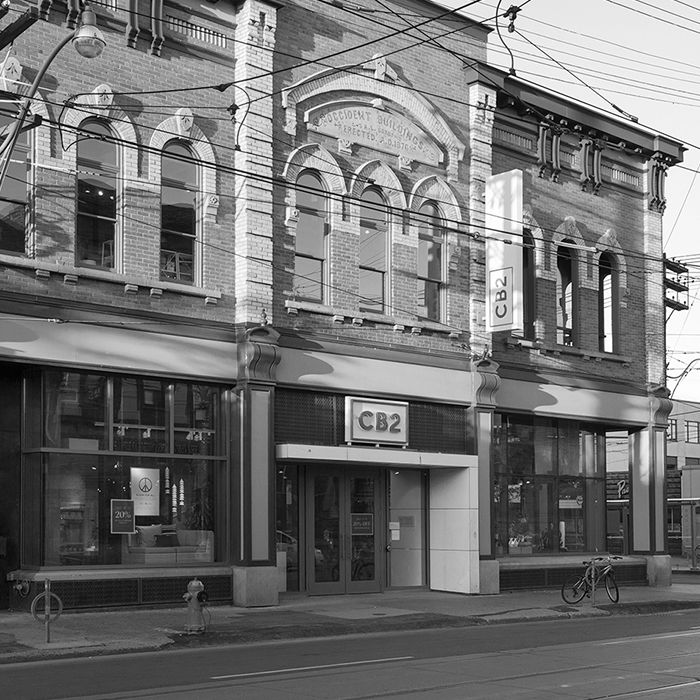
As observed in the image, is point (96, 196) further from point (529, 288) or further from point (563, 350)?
point (563, 350)

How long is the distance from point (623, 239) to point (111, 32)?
49.7ft

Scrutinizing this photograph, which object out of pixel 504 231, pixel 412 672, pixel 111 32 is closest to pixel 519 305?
pixel 504 231

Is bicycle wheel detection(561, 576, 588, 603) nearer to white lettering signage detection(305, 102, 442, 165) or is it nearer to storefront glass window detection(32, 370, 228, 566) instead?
storefront glass window detection(32, 370, 228, 566)

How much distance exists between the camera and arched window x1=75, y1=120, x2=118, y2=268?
19609 millimetres

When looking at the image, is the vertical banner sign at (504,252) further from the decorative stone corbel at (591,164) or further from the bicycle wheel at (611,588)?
the bicycle wheel at (611,588)

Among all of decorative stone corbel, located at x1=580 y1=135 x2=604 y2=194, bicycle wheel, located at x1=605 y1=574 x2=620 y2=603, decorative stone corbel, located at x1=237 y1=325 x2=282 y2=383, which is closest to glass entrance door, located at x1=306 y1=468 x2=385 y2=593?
decorative stone corbel, located at x1=237 y1=325 x2=282 y2=383

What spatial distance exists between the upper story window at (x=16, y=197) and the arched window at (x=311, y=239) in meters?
5.63

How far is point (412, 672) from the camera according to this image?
13.3m

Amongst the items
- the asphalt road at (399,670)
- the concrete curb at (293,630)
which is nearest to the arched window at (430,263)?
the concrete curb at (293,630)

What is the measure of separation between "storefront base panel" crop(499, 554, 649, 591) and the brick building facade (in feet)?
0.29

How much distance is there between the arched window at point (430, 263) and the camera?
2489 cm

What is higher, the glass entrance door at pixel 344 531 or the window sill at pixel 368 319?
the window sill at pixel 368 319

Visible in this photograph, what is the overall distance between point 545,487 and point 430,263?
6419 mm

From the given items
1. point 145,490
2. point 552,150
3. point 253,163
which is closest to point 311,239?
point 253,163
